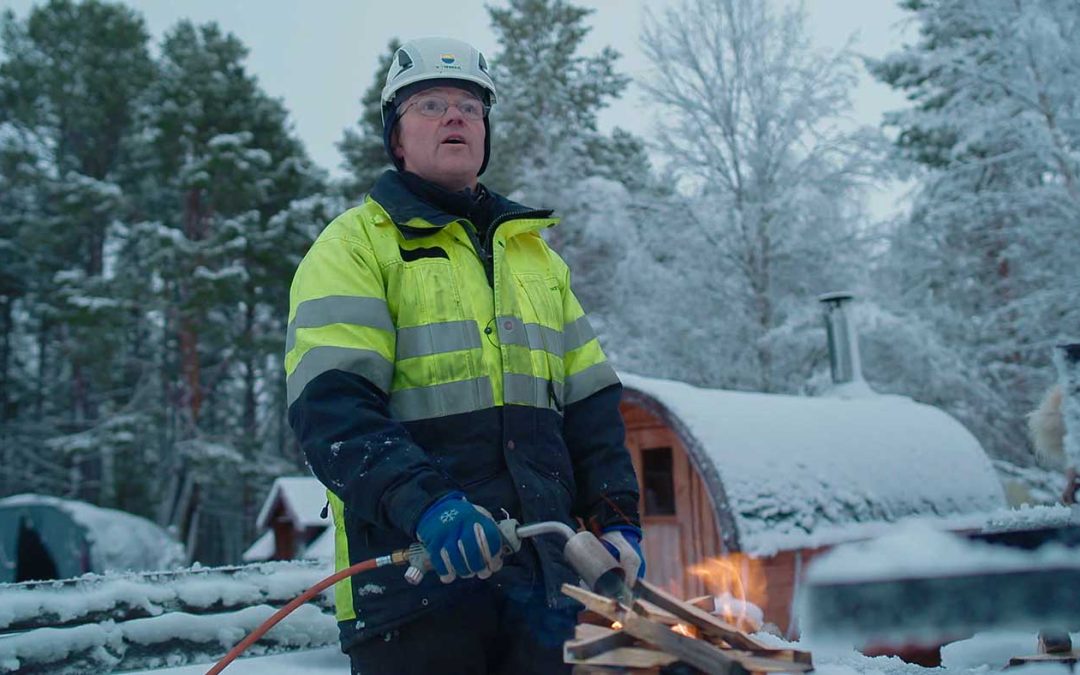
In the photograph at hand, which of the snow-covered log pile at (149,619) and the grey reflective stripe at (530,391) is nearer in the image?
the grey reflective stripe at (530,391)

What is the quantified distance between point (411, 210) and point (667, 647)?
4.19 feet

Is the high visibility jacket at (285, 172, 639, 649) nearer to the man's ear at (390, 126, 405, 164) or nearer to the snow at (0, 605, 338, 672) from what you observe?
the man's ear at (390, 126, 405, 164)

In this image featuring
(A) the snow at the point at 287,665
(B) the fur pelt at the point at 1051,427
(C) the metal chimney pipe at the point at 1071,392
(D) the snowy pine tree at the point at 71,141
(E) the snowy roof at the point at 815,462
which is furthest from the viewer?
(D) the snowy pine tree at the point at 71,141

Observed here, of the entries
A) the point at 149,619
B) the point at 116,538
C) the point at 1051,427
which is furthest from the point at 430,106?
the point at 116,538

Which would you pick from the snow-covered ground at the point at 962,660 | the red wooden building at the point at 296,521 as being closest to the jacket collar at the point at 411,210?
the snow-covered ground at the point at 962,660

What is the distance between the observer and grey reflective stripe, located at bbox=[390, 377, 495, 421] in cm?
215

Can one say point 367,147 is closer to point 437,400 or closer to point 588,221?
point 588,221

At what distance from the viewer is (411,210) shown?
2.29 meters

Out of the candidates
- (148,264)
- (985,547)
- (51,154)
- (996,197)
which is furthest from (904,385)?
(51,154)

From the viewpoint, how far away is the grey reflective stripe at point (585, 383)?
253cm

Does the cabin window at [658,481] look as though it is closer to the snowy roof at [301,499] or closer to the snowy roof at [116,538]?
the snowy roof at [116,538]

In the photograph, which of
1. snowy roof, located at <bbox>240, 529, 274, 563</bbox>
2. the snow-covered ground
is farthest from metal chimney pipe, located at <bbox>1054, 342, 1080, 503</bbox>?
snowy roof, located at <bbox>240, 529, 274, 563</bbox>

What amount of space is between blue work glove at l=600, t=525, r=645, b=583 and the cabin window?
9.15 m

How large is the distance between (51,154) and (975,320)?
86.1ft
